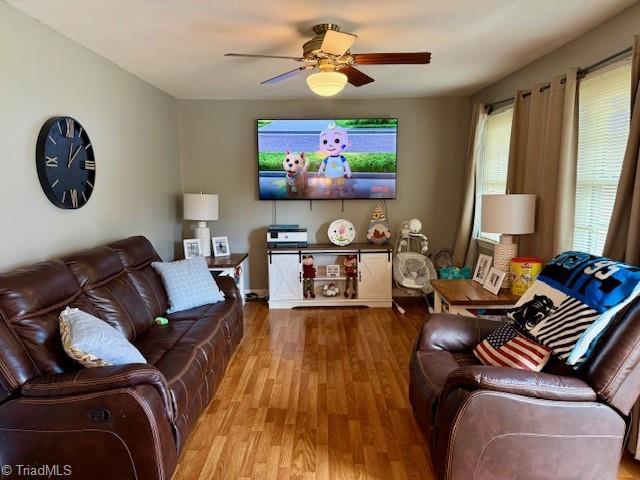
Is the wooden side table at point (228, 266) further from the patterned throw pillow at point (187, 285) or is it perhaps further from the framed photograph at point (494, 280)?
the framed photograph at point (494, 280)

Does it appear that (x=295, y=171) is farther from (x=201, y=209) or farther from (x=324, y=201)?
(x=201, y=209)

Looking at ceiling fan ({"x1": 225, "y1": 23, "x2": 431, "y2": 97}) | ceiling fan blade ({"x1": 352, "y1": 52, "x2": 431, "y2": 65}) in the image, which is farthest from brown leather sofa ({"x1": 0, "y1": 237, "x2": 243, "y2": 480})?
ceiling fan blade ({"x1": 352, "y1": 52, "x2": 431, "y2": 65})

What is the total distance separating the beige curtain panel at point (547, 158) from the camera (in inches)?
109

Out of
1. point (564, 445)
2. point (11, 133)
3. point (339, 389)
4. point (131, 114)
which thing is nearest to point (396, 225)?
point (339, 389)

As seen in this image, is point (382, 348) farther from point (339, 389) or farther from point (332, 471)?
point (332, 471)

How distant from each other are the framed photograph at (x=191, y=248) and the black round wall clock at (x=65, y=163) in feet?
4.80

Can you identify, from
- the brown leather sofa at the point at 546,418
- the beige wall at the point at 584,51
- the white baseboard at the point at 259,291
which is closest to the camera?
the brown leather sofa at the point at 546,418

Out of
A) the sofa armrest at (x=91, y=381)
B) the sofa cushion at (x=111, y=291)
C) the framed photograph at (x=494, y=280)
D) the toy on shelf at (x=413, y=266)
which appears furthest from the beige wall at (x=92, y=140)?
the framed photograph at (x=494, y=280)

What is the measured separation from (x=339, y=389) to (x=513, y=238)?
1847 mm

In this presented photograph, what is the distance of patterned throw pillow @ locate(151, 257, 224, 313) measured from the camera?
10.3ft

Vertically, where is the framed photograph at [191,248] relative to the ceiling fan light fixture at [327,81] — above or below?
below

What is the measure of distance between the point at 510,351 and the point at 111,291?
92.0 inches

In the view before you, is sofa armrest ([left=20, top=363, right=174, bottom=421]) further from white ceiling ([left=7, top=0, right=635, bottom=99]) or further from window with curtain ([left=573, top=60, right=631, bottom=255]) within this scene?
window with curtain ([left=573, top=60, right=631, bottom=255])

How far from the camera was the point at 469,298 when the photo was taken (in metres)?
2.86
